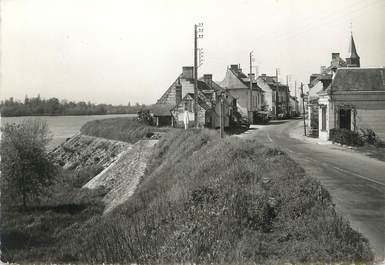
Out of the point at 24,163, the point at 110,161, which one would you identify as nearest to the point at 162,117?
the point at 110,161

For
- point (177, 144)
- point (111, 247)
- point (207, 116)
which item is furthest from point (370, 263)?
point (207, 116)

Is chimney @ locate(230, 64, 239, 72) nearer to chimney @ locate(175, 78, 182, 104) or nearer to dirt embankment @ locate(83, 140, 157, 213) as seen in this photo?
chimney @ locate(175, 78, 182, 104)

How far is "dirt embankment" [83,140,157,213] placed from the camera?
27250mm

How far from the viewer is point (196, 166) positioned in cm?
1688

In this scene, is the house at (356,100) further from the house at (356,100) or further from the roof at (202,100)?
the roof at (202,100)

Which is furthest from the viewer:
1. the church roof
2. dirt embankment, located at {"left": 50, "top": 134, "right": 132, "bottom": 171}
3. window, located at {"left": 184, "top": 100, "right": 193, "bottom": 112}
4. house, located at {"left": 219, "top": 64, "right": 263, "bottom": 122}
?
house, located at {"left": 219, "top": 64, "right": 263, "bottom": 122}

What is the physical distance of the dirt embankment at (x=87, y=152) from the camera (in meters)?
44.2

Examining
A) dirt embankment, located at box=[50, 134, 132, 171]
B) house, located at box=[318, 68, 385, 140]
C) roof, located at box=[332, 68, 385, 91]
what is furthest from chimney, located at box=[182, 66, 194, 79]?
roof, located at box=[332, 68, 385, 91]

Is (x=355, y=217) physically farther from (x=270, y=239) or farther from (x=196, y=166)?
(x=196, y=166)

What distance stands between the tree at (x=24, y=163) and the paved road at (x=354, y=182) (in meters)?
17.1

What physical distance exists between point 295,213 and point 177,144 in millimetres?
17706

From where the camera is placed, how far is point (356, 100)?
32.7 m

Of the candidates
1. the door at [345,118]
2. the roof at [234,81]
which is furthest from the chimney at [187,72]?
the door at [345,118]

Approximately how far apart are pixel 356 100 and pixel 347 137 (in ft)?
12.1
